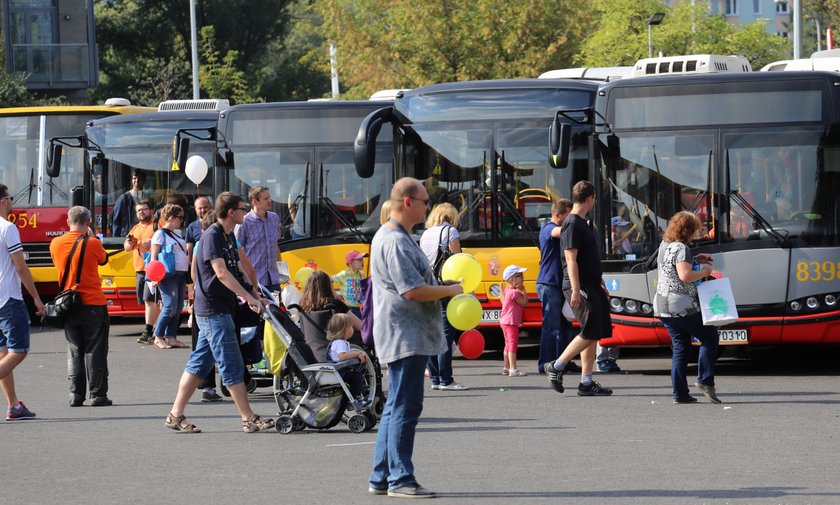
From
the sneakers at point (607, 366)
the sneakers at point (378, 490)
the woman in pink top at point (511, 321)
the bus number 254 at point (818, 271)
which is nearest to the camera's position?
the sneakers at point (378, 490)

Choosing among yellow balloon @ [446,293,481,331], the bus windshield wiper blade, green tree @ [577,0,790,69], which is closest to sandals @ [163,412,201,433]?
yellow balloon @ [446,293,481,331]

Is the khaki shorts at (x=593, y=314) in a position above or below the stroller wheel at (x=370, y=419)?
above

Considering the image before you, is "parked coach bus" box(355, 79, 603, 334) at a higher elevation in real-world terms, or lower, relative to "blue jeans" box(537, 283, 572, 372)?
higher

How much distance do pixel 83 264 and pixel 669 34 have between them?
146 feet

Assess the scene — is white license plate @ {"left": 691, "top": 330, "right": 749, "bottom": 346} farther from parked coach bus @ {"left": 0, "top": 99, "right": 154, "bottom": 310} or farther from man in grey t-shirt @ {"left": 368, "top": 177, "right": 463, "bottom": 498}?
parked coach bus @ {"left": 0, "top": 99, "right": 154, "bottom": 310}

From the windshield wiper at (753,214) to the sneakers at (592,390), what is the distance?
235 centimetres

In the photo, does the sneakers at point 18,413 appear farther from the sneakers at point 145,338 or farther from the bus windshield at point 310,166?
the sneakers at point 145,338

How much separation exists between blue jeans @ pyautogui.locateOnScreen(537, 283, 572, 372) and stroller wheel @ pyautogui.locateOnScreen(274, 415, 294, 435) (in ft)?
12.2

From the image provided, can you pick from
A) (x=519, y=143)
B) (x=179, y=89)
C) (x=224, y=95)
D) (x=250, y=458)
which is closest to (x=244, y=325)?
(x=250, y=458)

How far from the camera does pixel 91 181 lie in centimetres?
2128

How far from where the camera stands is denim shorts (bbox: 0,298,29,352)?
11.6 meters

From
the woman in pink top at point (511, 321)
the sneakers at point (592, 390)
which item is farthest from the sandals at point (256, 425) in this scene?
the woman in pink top at point (511, 321)

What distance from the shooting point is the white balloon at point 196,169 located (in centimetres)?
1923

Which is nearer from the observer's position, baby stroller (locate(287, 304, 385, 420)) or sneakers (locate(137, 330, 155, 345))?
baby stroller (locate(287, 304, 385, 420))
